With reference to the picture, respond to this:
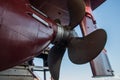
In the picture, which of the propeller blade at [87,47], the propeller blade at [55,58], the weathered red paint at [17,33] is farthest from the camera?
the propeller blade at [55,58]

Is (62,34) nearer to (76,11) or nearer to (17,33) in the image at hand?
(76,11)

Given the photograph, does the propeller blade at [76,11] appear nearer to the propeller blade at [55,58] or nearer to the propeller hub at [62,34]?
the propeller hub at [62,34]

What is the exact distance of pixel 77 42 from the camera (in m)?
3.18

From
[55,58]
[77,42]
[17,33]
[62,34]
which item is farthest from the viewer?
[55,58]

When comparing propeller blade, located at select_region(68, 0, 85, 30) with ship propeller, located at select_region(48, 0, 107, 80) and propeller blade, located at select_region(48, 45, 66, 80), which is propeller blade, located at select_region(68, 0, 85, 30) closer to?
ship propeller, located at select_region(48, 0, 107, 80)

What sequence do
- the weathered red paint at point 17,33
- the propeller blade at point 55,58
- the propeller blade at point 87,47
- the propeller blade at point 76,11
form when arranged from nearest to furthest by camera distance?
the weathered red paint at point 17,33 → the propeller blade at point 87,47 → the propeller blade at point 76,11 → the propeller blade at point 55,58

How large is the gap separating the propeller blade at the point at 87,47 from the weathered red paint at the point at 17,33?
80 cm

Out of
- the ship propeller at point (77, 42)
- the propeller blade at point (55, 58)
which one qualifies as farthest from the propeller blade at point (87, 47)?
the propeller blade at point (55, 58)

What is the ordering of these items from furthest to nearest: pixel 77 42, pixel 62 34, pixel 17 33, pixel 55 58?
pixel 55 58 → pixel 77 42 → pixel 62 34 → pixel 17 33

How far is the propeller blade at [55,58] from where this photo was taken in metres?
3.36

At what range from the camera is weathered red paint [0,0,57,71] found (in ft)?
6.70

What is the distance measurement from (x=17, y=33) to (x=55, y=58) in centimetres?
137

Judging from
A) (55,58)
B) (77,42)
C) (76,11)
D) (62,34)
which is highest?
(76,11)

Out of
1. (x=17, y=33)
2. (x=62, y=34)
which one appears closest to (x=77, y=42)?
(x=62, y=34)
